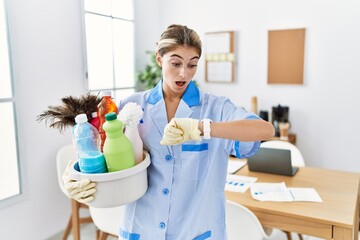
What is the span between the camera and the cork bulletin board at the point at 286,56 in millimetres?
3051

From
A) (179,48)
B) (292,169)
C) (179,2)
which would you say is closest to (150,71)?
(179,2)

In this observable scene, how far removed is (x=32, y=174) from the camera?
2455 mm

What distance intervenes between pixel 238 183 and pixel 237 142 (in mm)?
932

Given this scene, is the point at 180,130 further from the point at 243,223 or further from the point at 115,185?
the point at 243,223

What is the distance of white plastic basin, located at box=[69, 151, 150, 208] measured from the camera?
89cm

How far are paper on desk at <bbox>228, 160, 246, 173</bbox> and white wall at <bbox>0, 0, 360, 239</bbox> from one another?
1163mm

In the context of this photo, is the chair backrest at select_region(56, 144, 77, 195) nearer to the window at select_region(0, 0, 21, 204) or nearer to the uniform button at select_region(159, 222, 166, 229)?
the window at select_region(0, 0, 21, 204)

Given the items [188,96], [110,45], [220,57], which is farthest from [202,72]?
[188,96]

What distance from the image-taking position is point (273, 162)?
1945mm

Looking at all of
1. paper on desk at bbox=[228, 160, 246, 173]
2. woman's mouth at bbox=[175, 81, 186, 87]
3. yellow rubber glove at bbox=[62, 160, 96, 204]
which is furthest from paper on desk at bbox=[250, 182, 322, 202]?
yellow rubber glove at bbox=[62, 160, 96, 204]

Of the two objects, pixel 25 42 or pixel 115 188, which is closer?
pixel 115 188

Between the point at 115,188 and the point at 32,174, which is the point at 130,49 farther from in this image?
the point at 115,188

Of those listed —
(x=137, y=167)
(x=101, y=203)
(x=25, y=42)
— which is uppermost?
(x=25, y=42)

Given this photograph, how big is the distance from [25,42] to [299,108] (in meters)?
2.50
